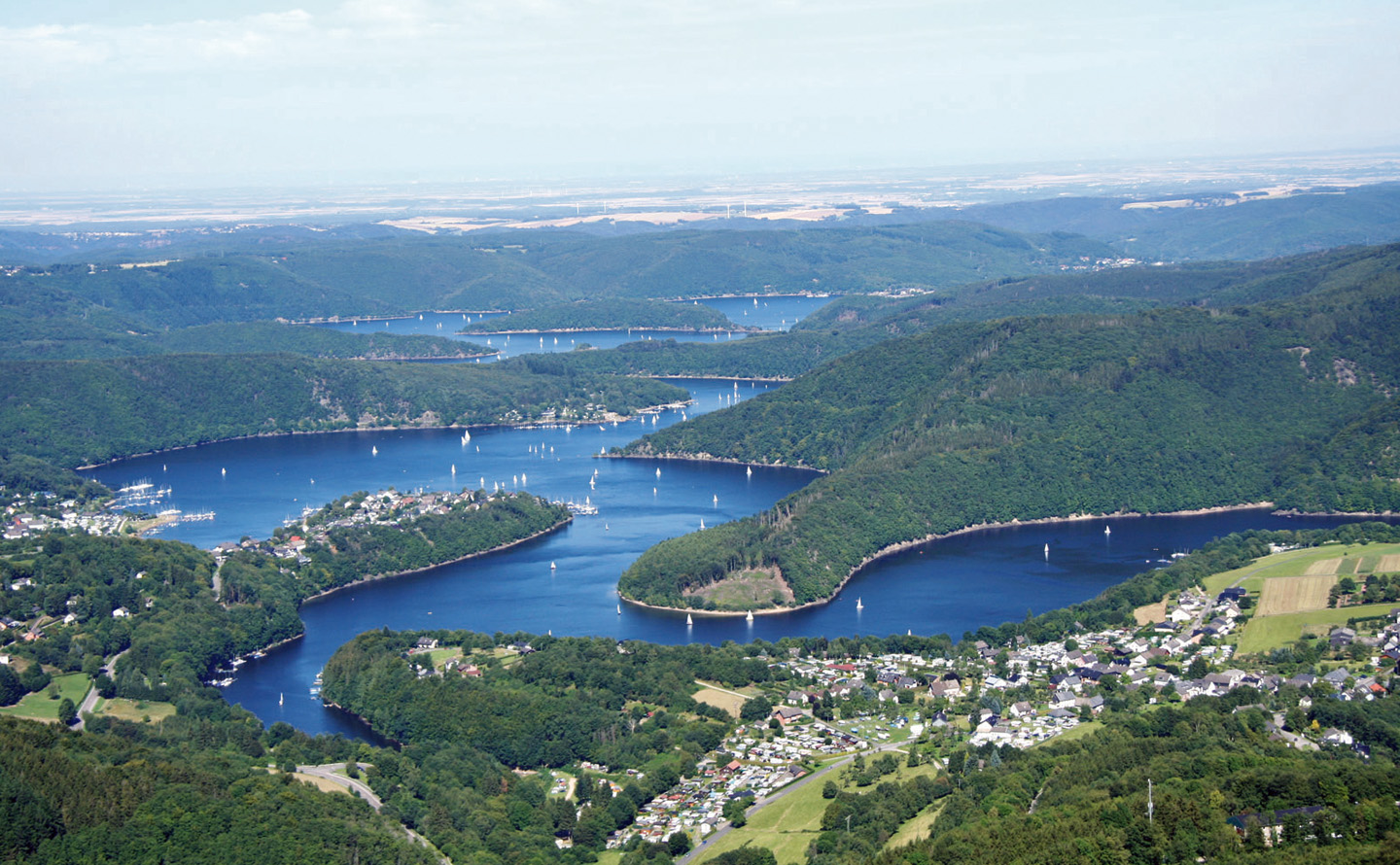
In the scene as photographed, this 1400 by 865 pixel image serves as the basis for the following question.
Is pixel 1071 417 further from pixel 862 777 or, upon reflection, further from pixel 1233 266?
pixel 1233 266

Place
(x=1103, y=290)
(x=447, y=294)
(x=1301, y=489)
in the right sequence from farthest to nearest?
1. (x=447, y=294)
2. (x=1103, y=290)
3. (x=1301, y=489)

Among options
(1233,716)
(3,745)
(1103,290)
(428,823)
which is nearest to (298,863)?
(428,823)

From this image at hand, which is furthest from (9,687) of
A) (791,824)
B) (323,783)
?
(791,824)

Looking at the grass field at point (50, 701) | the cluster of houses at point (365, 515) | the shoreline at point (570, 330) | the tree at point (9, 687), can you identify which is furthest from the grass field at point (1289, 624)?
the shoreline at point (570, 330)

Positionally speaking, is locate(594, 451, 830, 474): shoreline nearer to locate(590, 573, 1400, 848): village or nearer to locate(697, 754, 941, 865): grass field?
locate(590, 573, 1400, 848): village

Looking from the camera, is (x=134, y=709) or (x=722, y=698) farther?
(x=134, y=709)

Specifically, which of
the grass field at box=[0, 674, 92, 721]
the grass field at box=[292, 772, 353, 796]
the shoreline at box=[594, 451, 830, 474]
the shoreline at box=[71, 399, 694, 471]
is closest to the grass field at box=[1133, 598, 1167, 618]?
the grass field at box=[292, 772, 353, 796]

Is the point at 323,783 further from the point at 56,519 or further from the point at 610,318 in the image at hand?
the point at 610,318
